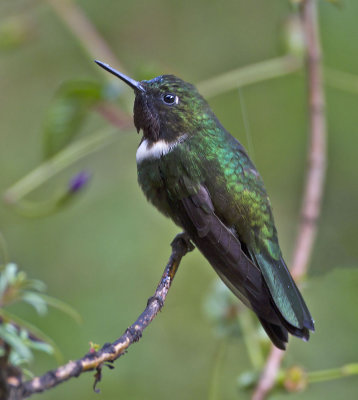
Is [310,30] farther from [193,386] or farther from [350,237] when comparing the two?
[193,386]

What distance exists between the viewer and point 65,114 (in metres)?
2.70

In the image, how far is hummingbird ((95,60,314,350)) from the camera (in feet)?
6.83

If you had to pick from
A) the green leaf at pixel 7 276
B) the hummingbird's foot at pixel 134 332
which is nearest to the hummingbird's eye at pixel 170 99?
the green leaf at pixel 7 276

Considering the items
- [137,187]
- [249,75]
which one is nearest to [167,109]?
[249,75]

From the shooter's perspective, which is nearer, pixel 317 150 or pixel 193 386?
pixel 317 150

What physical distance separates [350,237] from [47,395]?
225 centimetres

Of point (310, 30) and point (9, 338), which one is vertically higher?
point (310, 30)

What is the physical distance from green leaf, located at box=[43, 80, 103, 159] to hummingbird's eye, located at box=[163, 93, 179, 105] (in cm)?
41

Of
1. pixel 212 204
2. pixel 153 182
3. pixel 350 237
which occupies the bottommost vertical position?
pixel 212 204

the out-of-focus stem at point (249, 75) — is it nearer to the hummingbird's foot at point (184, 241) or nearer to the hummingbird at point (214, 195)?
the hummingbird at point (214, 195)

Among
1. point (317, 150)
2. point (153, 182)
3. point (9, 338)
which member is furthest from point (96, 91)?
point (9, 338)

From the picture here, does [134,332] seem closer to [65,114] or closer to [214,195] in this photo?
[214,195]

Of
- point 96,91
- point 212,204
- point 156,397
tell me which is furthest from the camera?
point 156,397

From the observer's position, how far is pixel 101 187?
174 inches
